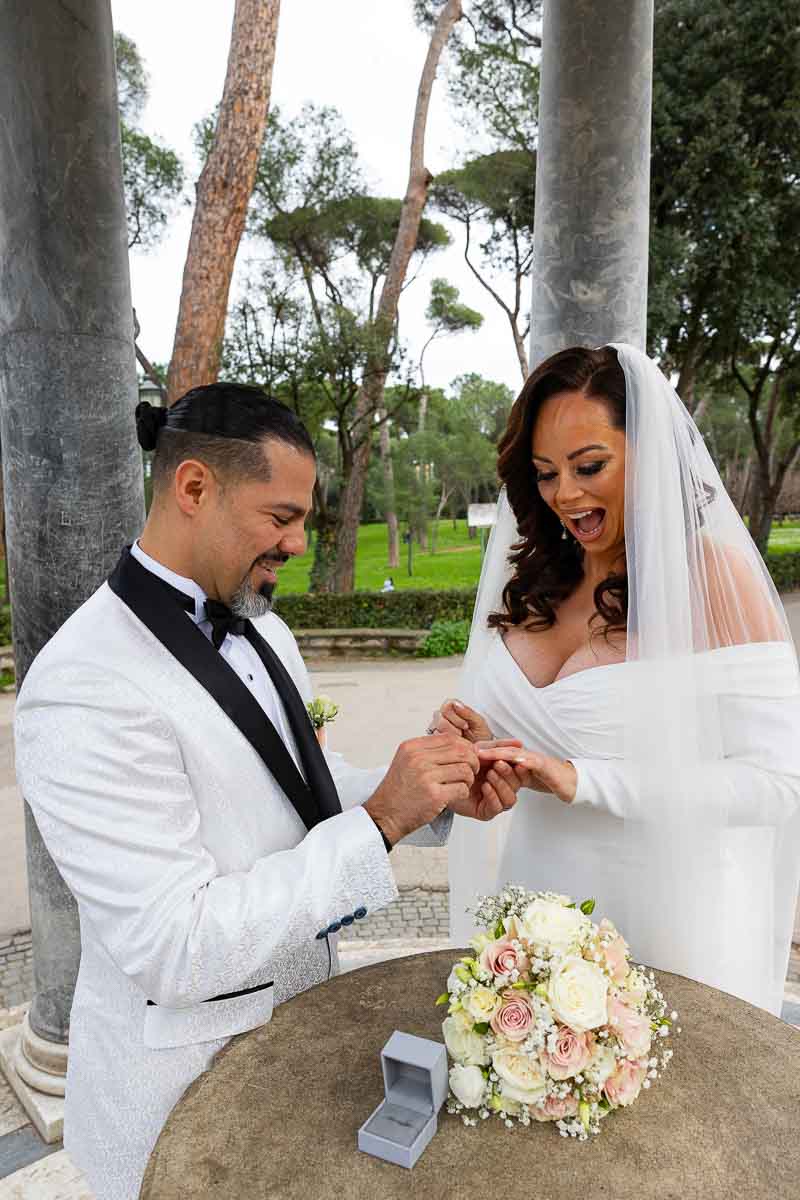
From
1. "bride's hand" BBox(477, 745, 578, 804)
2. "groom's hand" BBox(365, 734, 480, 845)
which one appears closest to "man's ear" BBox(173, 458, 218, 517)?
"groom's hand" BBox(365, 734, 480, 845)

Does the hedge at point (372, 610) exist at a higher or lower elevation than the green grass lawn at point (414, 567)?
higher

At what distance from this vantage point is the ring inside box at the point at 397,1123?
1449mm

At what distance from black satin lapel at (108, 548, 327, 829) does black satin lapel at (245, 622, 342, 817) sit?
17 centimetres

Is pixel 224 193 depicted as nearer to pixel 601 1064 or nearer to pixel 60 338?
pixel 60 338

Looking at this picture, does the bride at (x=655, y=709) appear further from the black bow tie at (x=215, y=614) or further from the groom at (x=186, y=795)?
the black bow tie at (x=215, y=614)

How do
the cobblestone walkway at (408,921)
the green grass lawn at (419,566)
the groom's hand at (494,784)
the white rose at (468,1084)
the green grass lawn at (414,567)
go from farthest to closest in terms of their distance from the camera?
1. the green grass lawn at (414,567)
2. the green grass lawn at (419,566)
3. the cobblestone walkway at (408,921)
4. the groom's hand at (494,784)
5. the white rose at (468,1084)

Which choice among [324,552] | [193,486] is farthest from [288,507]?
[324,552]

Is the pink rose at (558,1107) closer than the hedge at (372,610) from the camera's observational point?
Yes

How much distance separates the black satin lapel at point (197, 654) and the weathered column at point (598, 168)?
2001 millimetres

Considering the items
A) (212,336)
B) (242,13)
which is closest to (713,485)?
(212,336)

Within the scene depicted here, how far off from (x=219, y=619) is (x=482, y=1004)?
36.9 inches

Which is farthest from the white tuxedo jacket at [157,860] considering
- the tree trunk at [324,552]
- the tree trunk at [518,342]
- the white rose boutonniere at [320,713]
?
the tree trunk at [518,342]

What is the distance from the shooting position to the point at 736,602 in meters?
2.24

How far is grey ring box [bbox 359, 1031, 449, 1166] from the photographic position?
4.74ft
